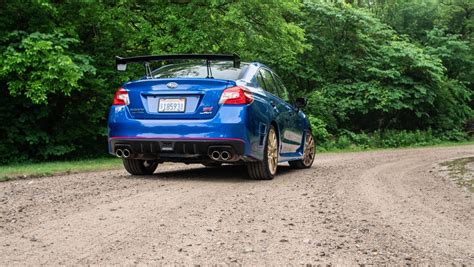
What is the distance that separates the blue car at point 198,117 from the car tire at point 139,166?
0.15 meters

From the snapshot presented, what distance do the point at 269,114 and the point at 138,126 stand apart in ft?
6.10

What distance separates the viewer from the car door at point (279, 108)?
28.6 feet

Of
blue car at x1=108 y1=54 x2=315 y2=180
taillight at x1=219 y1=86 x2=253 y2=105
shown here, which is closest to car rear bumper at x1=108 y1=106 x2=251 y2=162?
blue car at x1=108 y1=54 x2=315 y2=180

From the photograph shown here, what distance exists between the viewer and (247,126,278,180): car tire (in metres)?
8.08

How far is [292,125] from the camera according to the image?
959cm

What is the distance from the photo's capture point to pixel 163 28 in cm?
1647

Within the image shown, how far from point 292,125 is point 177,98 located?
2606mm

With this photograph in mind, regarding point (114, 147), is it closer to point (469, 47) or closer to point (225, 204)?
point (225, 204)

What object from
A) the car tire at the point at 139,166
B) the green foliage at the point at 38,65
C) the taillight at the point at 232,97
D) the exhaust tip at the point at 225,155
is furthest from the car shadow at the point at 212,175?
the green foliage at the point at 38,65

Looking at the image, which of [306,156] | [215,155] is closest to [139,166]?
[215,155]

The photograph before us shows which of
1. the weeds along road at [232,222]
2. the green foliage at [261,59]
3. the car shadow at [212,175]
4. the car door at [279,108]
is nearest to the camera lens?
the weeds along road at [232,222]

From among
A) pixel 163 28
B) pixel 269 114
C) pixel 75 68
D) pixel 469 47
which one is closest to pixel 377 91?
pixel 469 47

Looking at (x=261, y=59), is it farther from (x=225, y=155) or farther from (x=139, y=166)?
(x=225, y=155)

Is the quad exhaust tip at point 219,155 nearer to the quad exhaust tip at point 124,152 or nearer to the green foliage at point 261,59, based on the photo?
the quad exhaust tip at point 124,152
